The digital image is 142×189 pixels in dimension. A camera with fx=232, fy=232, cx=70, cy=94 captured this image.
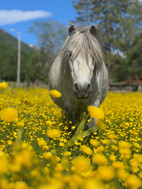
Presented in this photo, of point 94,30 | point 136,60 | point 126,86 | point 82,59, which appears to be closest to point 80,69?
point 82,59

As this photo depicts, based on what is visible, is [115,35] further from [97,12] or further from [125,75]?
[125,75]

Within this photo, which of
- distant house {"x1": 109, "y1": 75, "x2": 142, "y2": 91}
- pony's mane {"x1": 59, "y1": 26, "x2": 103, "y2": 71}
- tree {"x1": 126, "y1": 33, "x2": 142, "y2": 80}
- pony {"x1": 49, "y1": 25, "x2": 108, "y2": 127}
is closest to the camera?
pony {"x1": 49, "y1": 25, "x2": 108, "y2": 127}

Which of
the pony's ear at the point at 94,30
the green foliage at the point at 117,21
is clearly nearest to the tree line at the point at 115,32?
the green foliage at the point at 117,21

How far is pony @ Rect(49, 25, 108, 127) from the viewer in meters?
2.84

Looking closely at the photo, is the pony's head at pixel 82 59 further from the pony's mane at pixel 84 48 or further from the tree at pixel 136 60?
the tree at pixel 136 60

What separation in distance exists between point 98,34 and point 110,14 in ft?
103

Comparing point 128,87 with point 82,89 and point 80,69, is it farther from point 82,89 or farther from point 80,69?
point 82,89

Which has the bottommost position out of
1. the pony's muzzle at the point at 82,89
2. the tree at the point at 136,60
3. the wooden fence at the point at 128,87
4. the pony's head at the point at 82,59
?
the wooden fence at the point at 128,87

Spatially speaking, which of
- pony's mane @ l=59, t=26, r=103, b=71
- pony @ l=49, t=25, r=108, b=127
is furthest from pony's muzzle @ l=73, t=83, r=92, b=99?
pony's mane @ l=59, t=26, r=103, b=71

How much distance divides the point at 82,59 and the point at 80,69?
8.6 inches

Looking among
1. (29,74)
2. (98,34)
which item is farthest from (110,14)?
(98,34)

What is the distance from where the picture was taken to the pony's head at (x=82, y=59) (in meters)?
2.79

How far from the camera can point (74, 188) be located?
1040 mm

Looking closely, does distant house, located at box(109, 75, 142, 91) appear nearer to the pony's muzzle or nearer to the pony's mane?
the pony's mane
